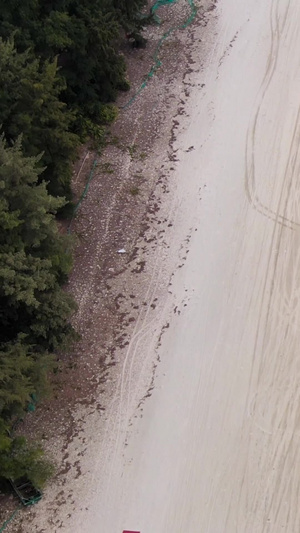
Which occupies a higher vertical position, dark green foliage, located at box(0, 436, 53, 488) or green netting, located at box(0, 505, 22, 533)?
dark green foliage, located at box(0, 436, 53, 488)

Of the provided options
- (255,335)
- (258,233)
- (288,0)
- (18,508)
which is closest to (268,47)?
(288,0)

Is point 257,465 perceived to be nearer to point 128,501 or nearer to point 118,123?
point 128,501

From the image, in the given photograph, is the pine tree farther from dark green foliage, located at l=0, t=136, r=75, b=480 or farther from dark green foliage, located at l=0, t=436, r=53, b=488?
dark green foliage, located at l=0, t=436, r=53, b=488

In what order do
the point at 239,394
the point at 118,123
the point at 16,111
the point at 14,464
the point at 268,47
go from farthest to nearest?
1. the point at 268,47
2. the point at 118,123
3. the point at 16,111
4. the point at 239,394
5. the point at 14,464

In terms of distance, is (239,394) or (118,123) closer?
(239,394)

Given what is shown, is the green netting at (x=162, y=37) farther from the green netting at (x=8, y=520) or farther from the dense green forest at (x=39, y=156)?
the green netting at (x=8, y=520)

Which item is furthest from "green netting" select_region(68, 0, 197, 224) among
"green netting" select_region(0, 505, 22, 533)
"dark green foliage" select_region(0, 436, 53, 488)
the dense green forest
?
"green netting" select_region(0, 505, 22, 533)
